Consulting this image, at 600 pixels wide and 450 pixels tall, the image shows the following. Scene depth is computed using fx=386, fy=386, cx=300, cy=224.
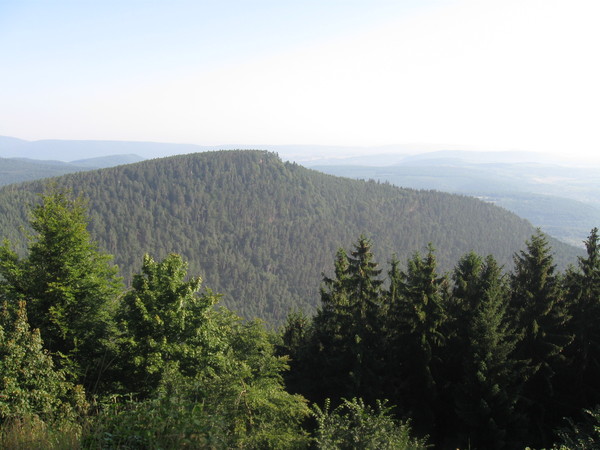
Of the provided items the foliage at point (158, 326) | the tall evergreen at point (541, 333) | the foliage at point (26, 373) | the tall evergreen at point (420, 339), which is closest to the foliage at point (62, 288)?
the foliage at point (158, 326)

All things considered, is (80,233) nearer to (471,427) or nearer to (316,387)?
(316,387)

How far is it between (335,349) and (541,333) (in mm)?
11114

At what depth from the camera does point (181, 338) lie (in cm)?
1579

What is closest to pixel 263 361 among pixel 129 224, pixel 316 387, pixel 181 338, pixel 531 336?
pixel 181 338

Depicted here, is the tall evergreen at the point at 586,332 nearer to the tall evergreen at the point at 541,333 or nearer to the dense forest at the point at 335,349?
the dense forest at the point at 335,349

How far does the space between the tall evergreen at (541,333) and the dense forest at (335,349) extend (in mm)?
82

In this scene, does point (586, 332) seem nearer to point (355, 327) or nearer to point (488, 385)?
point (488, 385)

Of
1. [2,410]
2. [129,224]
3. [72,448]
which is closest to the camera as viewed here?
[72,448]

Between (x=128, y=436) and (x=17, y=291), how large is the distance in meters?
13.5

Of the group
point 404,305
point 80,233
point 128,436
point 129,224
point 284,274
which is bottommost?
point 284,274

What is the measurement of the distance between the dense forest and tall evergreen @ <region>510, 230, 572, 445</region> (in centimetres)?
8

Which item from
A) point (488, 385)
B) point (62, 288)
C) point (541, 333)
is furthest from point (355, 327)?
point (62, 288)

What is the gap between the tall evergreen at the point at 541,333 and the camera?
1986cm

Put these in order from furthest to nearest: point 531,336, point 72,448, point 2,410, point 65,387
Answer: point 531,336
point 65,387
point 2,410
point 72,448
